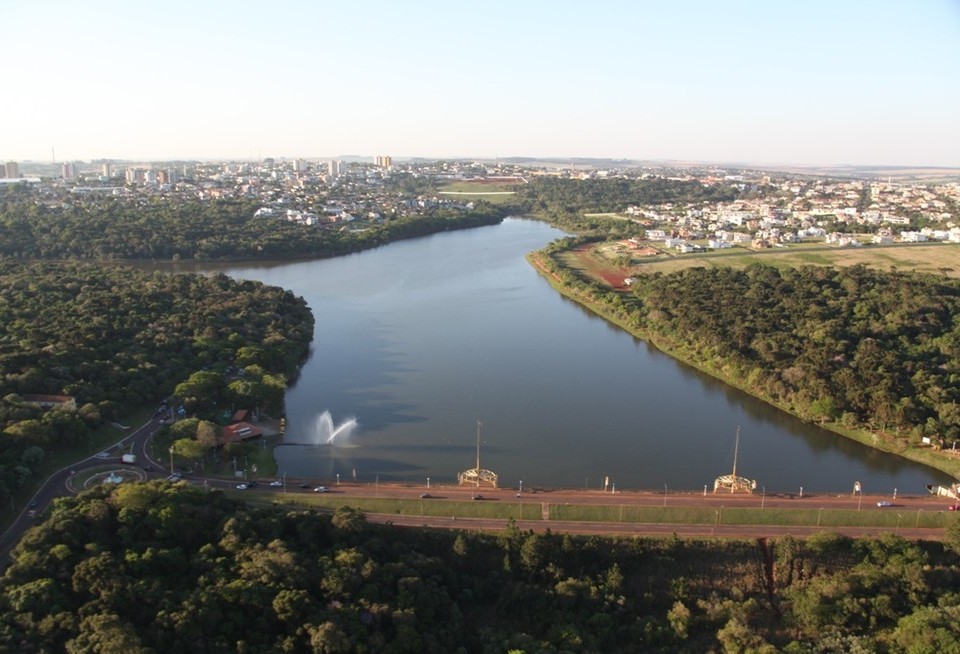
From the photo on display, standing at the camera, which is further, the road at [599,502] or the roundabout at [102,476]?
the roundabout at [102,476]

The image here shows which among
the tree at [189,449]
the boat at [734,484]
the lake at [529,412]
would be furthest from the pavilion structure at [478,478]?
the tree at [189,449]

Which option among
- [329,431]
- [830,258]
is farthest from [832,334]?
[830,258]

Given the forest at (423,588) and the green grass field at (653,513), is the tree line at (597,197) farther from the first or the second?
the forest at (423,588)

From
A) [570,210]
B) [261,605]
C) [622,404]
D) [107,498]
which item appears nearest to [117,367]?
[107,498]

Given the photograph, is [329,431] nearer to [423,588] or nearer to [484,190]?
[423,588]

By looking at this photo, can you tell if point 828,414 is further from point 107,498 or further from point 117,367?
point 117,367

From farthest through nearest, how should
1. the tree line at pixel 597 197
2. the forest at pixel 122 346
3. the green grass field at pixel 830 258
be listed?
the tree line at pixel 597 197
the green grass field at pixel 830 258
the forest at pixel 122 346

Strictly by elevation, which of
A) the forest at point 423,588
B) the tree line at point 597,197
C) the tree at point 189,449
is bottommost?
the forest at point 423,588
